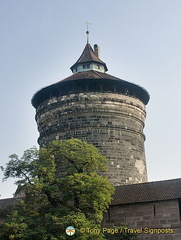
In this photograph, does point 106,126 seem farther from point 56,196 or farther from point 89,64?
point 56,196

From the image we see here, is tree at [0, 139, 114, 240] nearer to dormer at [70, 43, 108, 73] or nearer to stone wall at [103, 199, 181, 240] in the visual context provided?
stone wall at [103, 199, 181, 240]

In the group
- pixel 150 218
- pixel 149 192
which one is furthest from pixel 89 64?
pixel 150 218

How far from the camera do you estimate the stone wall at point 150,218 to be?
1586cm

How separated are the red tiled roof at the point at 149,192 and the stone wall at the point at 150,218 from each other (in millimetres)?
197

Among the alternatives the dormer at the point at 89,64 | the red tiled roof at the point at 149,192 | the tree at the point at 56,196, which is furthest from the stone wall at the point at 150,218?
the dormer at the point at 89,64

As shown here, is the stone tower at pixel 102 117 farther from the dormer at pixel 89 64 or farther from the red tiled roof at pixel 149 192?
the red tiled roof at pixel 149 192

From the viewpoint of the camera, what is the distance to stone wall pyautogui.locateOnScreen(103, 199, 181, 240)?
15.9 m

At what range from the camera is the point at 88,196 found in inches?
605

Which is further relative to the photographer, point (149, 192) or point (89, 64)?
point (89, 64)

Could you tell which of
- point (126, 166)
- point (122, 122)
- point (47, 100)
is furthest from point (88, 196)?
point (47, 100)

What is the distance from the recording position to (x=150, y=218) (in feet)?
53.8

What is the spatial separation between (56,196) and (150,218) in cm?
388

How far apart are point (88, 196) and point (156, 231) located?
10.2ft

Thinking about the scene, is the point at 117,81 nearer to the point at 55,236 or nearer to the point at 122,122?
the point at 122,122
